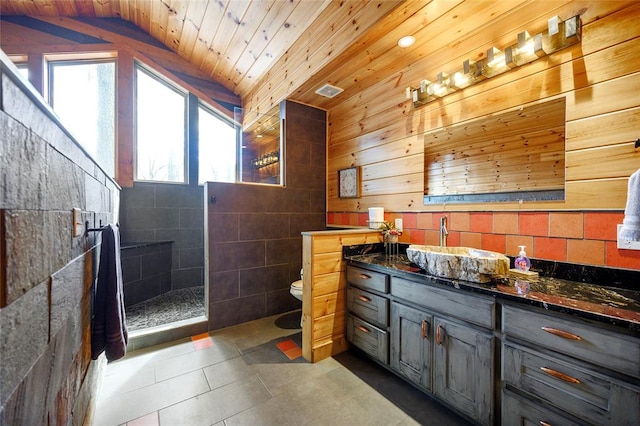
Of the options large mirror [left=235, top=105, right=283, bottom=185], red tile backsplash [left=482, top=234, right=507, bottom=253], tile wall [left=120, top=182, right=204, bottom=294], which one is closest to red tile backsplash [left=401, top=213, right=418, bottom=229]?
red tile backsplash [left=482, top=234, right=507, bottom=253]

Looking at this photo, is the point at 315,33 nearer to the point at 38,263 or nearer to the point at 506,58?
the point at 506,58

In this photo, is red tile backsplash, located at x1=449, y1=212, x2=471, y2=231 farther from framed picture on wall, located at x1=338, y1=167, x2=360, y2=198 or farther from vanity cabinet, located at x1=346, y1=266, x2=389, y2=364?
framed picture on wall, located at x1=338, y1=167, x2=360, y2=198

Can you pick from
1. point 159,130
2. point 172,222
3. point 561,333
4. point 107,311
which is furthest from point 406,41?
point 172,222

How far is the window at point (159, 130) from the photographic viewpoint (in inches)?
134

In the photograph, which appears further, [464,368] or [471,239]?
[471,239]

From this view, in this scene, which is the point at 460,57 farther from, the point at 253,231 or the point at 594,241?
the point at 253,231

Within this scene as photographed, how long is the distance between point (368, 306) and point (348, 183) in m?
1.50

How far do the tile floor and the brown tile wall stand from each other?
55cm

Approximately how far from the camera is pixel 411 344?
1648 mm

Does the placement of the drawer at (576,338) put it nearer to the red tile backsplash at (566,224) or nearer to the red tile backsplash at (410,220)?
the red tile backsplash at (566,224)

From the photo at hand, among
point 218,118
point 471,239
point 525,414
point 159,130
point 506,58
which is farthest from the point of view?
point 218,118

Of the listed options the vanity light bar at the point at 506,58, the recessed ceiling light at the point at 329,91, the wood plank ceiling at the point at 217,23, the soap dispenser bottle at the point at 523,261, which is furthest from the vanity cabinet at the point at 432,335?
the wood plank ceiling at the point at 217,23

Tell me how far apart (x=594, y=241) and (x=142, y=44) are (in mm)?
5025

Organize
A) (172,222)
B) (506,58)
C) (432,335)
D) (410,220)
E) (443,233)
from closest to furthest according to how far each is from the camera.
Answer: (432,335)
(506,58)
(443,233)
(410,220)
(172,222)
